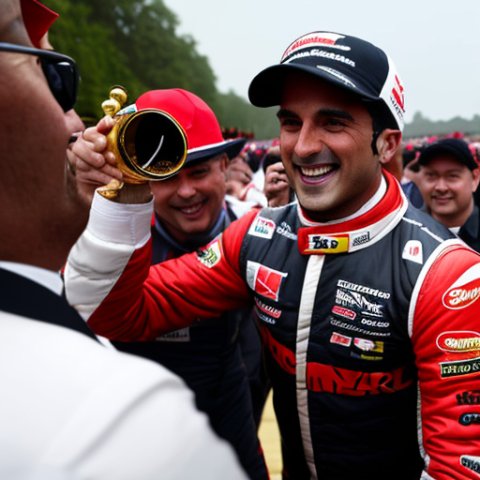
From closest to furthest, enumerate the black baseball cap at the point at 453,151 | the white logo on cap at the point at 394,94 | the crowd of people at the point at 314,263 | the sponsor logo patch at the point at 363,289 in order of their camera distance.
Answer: the crowd of people at the point at 314,263 → the sponsor logo patch at the point at 363,289 → the white logo on cap at the point at 394,94 → the black baseball cap at the point at 453,151

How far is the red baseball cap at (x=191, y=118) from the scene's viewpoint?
230 cm

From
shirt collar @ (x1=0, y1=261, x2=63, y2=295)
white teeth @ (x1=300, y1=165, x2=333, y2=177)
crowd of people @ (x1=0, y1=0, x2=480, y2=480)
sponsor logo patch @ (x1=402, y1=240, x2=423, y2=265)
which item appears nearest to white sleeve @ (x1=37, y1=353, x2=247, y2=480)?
shirt collar @ (x1=0, y1=261, x2=63, y2=295)

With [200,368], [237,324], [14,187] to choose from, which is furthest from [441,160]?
[14,187]

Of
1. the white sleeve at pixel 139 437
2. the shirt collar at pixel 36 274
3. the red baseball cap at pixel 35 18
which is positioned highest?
the red baseball cap at pixel 35 18

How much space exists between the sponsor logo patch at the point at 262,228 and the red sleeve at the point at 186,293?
0.04 m

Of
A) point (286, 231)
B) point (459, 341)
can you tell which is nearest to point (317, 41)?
point (286, 231)

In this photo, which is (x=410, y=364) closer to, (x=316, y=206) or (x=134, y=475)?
(x=316, y=206)

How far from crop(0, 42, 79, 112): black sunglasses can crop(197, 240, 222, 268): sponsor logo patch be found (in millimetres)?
910

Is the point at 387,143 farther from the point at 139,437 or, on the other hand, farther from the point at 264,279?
the point at 139,437

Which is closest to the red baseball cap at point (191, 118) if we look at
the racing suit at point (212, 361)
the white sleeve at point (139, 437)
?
the racing suit at point (212, 361)

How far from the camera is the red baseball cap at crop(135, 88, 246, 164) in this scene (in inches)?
90.7

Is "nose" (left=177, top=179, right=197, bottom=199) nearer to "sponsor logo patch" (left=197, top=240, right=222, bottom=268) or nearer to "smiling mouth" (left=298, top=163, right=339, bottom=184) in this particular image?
"sponsor logo patch" (left=197, top=240, right=222, bottom=268)

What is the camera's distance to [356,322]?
1.50m

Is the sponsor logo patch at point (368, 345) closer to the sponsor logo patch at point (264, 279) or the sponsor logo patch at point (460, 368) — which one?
the sponsor logo patch at point (460, 368)
